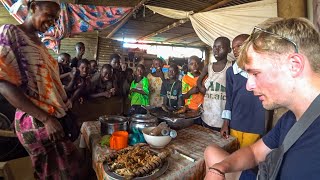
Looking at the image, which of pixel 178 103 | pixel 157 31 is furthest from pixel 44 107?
pixel 157 31

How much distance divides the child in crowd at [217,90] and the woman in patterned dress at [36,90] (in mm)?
1509

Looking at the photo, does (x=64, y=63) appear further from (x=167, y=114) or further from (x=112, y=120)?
(x=167, y=114)

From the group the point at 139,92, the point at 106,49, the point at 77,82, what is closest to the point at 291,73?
the point at 139,92

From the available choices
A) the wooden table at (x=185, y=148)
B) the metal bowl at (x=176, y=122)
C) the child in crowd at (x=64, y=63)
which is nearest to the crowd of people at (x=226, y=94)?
the wooden table at (x=185, y=148)

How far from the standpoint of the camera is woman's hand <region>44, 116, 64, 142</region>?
4.59ft

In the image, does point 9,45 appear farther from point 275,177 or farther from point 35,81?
point 275,177

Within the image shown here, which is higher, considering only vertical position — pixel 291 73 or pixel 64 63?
pixel 64 63

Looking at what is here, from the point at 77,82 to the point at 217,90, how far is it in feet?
7.88

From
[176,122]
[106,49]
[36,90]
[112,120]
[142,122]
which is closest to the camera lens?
[36,90]

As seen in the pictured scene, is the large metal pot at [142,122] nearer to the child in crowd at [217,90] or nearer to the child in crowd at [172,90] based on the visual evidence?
the child in crowd at [217,90]

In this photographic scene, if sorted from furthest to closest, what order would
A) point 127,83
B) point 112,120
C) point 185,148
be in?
point 127,83
point 112,120
point 185,148

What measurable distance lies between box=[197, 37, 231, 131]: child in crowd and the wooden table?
338mm

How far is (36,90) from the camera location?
140 cm

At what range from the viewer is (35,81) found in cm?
140
